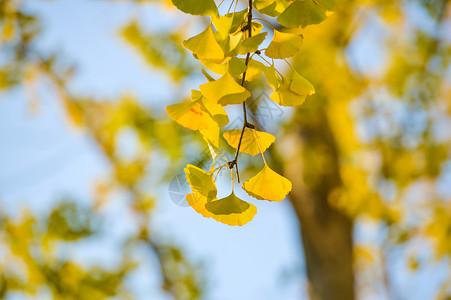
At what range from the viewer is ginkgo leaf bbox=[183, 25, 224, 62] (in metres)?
0.31

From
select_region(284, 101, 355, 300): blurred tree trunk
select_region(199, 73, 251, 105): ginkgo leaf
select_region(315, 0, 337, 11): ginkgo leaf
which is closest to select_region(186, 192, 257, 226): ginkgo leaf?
select_region(199, 73, 251, 105): ginkgo leaf

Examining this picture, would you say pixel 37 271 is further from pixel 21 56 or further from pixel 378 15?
pixel 378 15

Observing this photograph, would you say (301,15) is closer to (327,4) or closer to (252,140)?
(327,4)

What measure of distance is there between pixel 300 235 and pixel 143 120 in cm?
145

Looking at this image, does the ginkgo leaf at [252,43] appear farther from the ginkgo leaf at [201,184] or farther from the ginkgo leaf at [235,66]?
the ginkgo leaf at [201,184]

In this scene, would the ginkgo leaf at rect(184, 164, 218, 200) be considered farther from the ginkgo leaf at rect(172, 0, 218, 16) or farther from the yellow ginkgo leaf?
the ginkgo leaf at rect(172, 0, 218, 16)

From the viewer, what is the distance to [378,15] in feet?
8.03

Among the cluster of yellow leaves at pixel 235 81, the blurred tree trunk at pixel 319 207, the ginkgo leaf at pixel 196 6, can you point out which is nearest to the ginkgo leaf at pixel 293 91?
the cluster of yellow leaves at pixel 235 81

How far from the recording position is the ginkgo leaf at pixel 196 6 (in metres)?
0.32

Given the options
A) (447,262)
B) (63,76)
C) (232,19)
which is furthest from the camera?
(63,76)

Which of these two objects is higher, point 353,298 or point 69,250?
point 69,250

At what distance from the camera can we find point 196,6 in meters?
0.32

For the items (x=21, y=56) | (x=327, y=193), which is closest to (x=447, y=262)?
(x=327, y=193)

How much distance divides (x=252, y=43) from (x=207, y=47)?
4 centimetres
